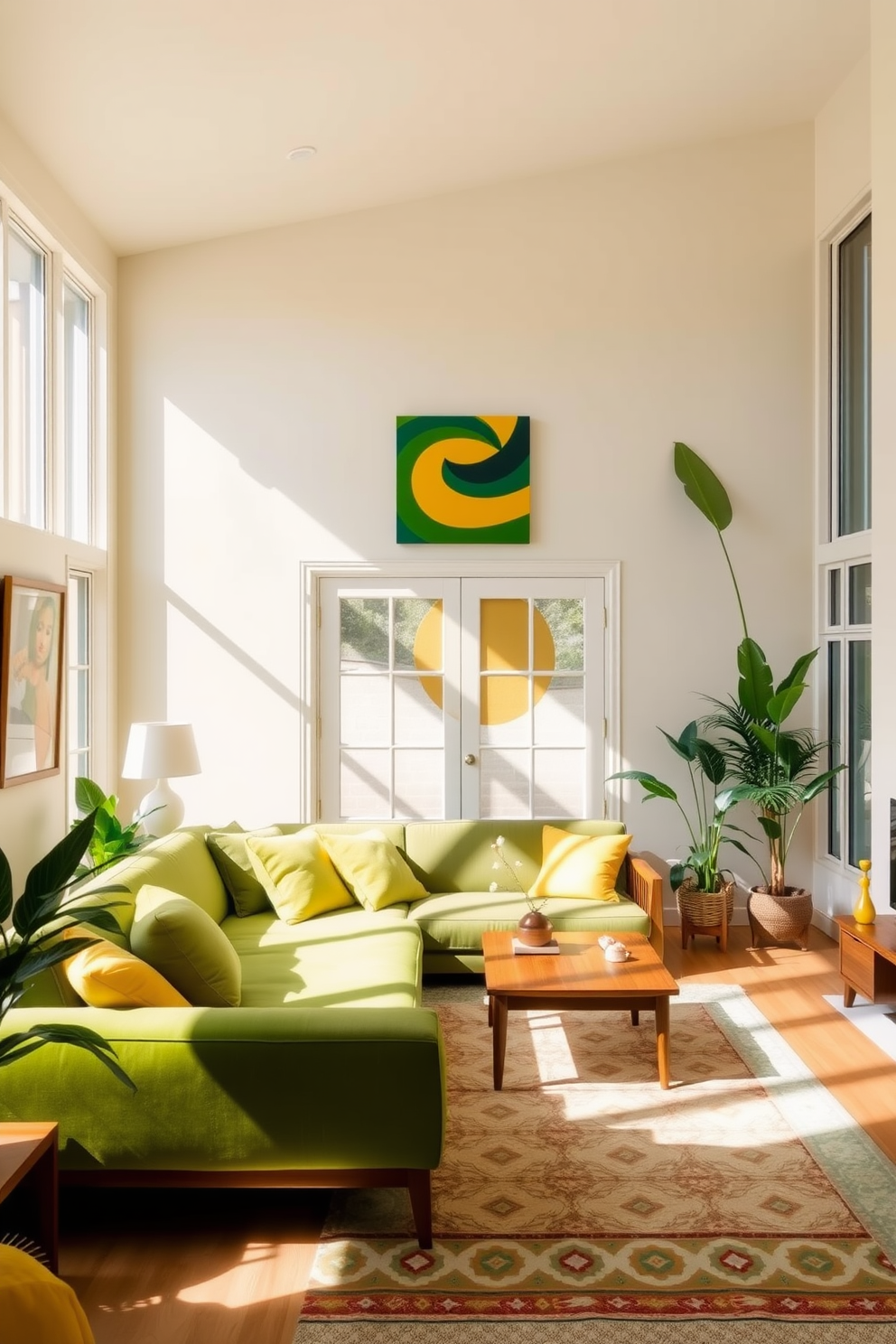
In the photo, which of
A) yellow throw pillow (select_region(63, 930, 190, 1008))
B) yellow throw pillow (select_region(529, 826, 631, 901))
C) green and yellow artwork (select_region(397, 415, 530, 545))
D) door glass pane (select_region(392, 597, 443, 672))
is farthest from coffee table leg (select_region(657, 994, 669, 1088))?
green and yellow artwork (select_region(397, 415, 530, 545))

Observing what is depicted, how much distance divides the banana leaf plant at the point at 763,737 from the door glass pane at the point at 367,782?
1.88 meters

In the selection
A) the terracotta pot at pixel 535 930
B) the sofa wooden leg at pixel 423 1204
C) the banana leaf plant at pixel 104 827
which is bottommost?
the sofa wooden leg at pixel 423 1204

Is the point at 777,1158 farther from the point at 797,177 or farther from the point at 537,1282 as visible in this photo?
the point at 797,177

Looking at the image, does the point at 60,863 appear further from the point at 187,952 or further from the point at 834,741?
the point at 834,741

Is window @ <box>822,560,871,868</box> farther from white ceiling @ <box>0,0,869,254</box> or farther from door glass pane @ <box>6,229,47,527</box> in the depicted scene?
door glass pane @ <box>6,229,47,527</box>

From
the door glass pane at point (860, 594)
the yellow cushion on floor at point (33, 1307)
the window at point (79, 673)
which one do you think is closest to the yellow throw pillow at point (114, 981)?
the yellow cushion on floor at point (33, 1307)

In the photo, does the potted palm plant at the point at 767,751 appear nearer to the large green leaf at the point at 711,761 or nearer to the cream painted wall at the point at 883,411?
the large green leaf at the point at 711,761

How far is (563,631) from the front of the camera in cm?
616

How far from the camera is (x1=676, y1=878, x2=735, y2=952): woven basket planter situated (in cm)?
571

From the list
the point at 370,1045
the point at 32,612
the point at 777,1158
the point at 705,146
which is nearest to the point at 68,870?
the point at 370,1045

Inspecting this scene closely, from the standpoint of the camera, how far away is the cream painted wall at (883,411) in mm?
4723

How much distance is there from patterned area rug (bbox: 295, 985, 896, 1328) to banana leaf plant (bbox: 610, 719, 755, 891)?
1.55m

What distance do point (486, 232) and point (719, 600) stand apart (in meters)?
2.50

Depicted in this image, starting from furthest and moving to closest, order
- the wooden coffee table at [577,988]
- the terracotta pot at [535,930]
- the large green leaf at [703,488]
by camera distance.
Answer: the large green leaf at [703,488] < the terracotta pot at [535,930] < the wooden coffee table at [577,988]
